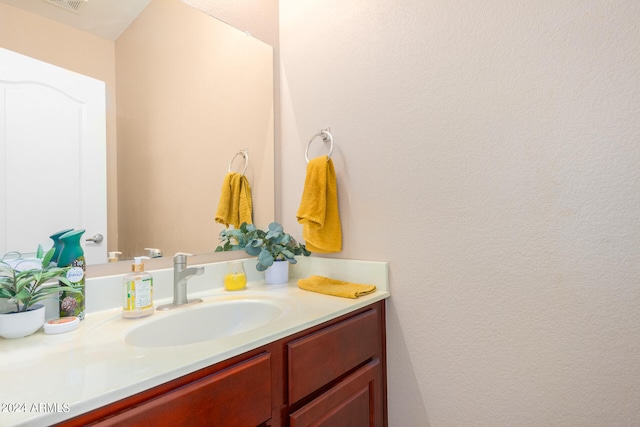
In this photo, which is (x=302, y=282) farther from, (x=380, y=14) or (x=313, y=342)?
(x=380, y=14)

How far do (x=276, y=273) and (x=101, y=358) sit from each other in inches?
29.6

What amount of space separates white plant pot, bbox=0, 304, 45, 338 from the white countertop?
2cm

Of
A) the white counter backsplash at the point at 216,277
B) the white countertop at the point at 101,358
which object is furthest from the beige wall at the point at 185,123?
the white countertop at the point at 101,358

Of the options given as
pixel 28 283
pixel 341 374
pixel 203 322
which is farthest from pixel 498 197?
pixel 28 283

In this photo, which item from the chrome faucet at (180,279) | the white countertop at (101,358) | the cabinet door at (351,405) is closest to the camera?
the white countertop at (101,358)

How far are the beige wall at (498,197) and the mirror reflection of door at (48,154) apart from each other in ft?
2.70

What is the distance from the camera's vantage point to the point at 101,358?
2.05ft

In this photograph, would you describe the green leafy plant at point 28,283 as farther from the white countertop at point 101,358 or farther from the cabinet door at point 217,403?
the cabinet door at point 217,403

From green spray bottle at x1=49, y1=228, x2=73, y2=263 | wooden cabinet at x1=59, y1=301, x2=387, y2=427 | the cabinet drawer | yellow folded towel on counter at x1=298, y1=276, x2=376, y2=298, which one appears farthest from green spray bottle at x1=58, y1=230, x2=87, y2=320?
yellow folded towel on counter at x1=298, y1=276, x2=376, y2=298

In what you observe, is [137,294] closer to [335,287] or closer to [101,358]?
[101,358]

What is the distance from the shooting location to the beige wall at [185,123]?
1.07 metres

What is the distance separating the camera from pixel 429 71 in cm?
109

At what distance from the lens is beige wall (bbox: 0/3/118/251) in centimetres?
86

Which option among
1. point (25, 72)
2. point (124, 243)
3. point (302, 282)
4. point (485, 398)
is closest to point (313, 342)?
point (302, 282)
